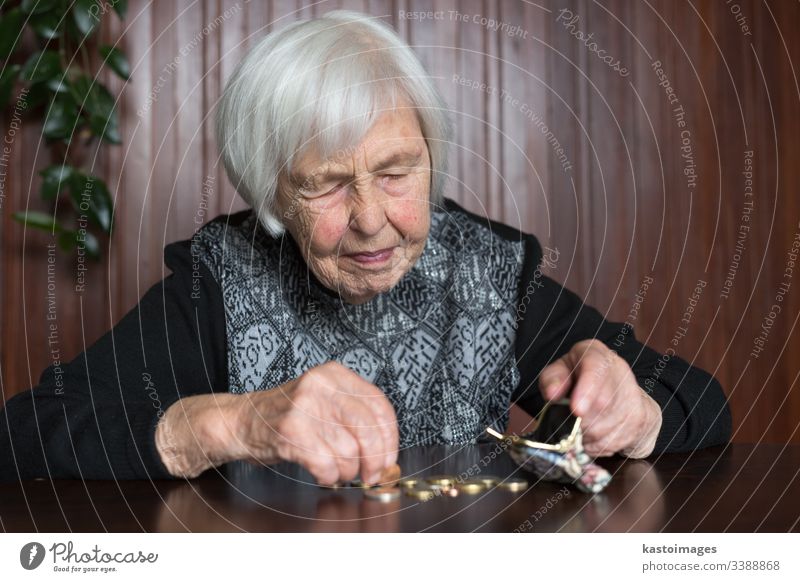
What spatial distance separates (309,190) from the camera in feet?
3.42

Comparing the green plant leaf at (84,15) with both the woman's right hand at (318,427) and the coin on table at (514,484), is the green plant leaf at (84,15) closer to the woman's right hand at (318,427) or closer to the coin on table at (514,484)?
the woman's right hand at (318,427)

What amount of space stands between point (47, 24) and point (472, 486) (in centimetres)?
151

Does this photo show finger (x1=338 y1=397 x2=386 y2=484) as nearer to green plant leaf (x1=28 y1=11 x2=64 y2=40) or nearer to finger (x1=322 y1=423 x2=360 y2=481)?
finger (x1=322 y1=423 x2=360 y2=481)

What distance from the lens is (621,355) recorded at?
3.72ft

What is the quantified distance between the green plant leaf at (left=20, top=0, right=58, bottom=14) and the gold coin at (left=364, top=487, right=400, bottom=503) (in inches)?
58.4

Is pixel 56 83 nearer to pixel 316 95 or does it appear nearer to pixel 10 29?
pixel 10 29

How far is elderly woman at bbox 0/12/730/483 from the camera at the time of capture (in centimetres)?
79

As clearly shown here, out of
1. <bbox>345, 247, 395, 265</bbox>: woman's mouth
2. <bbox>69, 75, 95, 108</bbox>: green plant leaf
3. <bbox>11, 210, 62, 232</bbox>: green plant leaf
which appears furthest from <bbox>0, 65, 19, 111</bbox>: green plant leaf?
<bbox>345, 247, 395, 265</bbox>: woman's mouth

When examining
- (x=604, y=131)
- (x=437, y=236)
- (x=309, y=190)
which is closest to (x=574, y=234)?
(x=604, y=131)

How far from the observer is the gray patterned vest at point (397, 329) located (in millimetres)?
1164

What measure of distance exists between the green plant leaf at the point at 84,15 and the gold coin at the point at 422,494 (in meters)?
1.42

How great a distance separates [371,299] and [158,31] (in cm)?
106
